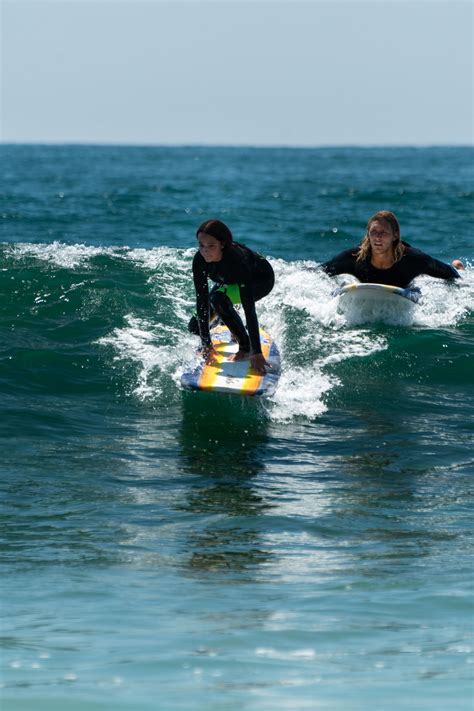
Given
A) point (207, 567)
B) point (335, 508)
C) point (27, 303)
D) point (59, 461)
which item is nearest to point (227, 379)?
point (59, 461)

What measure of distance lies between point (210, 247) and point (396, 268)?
157 inches

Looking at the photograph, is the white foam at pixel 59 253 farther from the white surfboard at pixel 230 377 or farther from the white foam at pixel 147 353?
the white surfboard at pixel 230 377

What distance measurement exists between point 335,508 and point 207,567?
1.52 metres

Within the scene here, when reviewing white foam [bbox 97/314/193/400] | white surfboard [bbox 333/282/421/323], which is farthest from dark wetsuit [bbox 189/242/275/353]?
white surfboard [bbox 333/282/421/323]

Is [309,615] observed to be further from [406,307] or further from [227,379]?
[406,307]

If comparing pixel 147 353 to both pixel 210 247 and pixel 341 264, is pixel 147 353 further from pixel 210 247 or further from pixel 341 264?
pixel 210 247

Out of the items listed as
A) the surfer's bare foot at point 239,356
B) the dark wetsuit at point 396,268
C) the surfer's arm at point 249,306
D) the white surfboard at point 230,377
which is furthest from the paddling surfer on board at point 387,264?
the surfer's arm at point 249,306

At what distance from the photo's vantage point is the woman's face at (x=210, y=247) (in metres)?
9.05

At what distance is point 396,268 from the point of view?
12.5 meters

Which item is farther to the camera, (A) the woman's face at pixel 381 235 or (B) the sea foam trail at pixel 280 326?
(A) the woman's face at pixel 381 235

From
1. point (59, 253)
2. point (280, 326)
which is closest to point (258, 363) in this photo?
point (280, 326)

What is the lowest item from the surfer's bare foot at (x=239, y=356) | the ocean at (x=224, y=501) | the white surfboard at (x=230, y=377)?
the ocean at (x=224, y=501)

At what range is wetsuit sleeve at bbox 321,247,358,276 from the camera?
12.4 metres

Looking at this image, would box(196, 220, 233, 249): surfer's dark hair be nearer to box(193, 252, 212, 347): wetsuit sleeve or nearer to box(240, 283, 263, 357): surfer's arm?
box(193, 252, 212, 347): wetsuit sleeve
